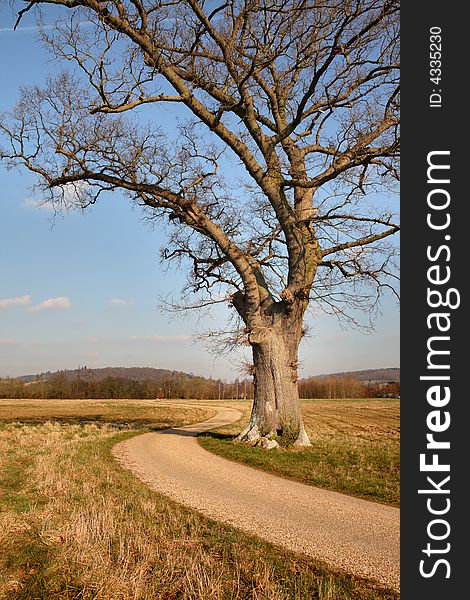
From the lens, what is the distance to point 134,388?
90500 mm

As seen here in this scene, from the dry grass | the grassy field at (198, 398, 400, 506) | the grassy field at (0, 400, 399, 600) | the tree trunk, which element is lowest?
the dry grass

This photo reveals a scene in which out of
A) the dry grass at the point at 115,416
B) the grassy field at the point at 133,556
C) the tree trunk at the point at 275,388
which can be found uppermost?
the tree trunk at the point at 275,388

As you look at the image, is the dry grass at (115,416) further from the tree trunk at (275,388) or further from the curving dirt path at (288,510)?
the curving dirt path at (288,510)

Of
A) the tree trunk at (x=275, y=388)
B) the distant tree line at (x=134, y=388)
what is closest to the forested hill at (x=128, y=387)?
the distant tree line at (x=134, y=388)

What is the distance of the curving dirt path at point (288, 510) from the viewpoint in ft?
17.9

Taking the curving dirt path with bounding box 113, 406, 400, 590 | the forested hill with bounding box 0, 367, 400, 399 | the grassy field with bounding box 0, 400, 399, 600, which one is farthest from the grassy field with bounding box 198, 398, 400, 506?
the forested hill with bounding box 0, 367, 400, 399

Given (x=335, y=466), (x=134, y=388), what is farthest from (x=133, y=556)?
(x=134, y=388)

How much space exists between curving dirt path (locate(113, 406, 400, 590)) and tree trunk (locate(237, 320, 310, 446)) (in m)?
2.44

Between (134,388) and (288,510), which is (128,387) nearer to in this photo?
(134,388)

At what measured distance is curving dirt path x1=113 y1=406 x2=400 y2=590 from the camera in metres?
5.47

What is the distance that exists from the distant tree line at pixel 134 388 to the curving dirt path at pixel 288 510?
7829cm

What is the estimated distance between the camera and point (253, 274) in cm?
1527

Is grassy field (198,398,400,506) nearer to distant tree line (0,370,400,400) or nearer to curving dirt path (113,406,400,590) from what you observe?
curving dirt path (113,406,400,590)

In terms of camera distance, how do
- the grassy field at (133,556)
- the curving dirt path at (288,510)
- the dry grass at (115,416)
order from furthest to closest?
the dry grass at (115,416), the curving dirt path at (288,510), the grassy field at (133,556)
